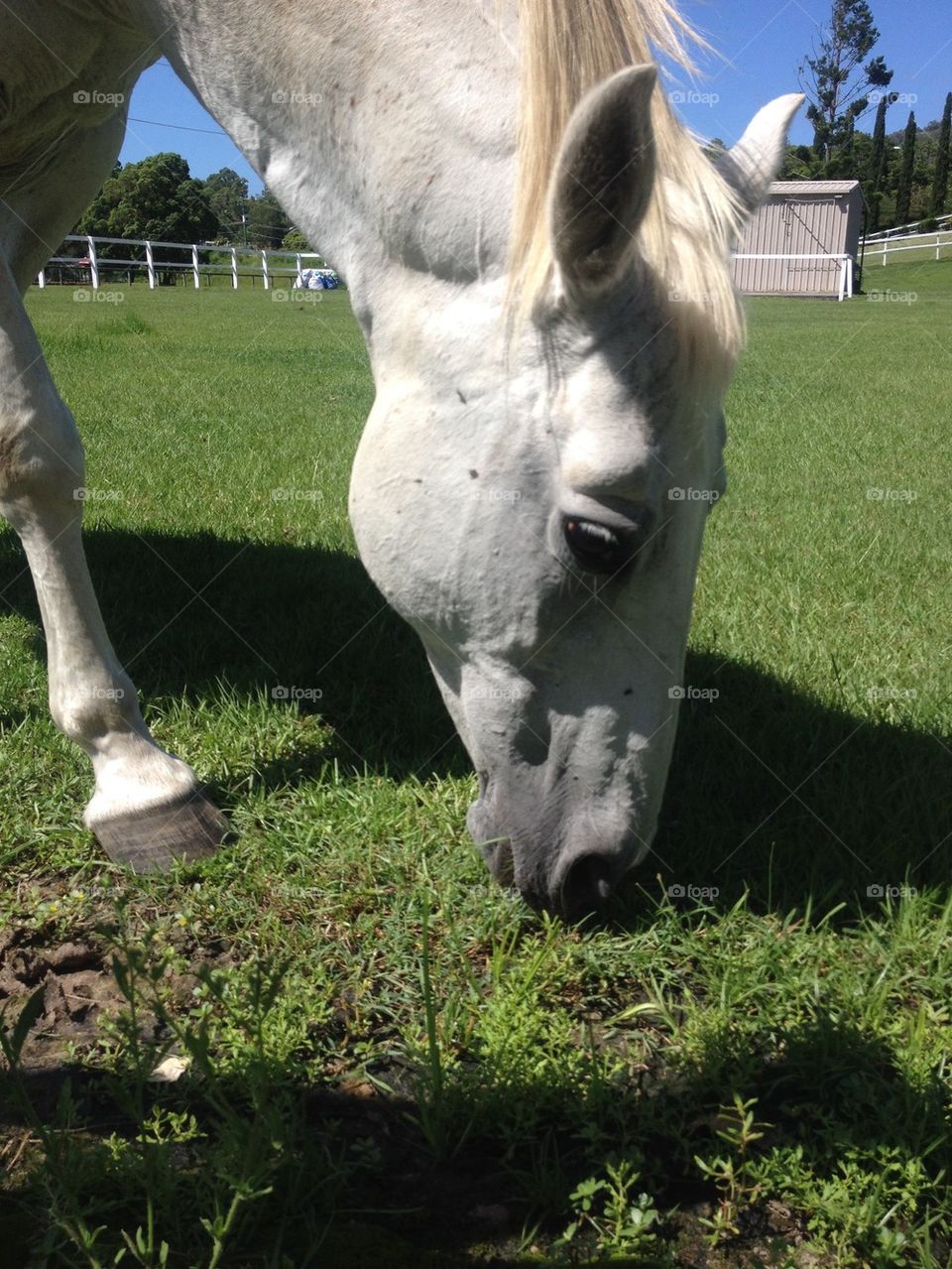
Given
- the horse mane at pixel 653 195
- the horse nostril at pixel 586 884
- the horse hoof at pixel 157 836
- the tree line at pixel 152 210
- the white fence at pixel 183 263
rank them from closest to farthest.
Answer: the horse mane at pixel 653 195, the horse nostril at pixel 586 884, the horse hoof at pixel 157 836, the white fence at pixel 183 263, the tree line at pixel 152 210

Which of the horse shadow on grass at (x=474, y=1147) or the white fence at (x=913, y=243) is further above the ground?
the white fence at (x=913, y=243)

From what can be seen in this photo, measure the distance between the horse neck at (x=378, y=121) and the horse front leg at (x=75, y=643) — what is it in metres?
0.92

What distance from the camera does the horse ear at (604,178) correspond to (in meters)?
1.58

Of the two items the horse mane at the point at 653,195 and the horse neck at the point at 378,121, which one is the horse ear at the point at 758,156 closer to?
the horse mane at the point at 653,195

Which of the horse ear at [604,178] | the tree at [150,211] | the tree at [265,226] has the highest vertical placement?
the tree at [150,211]

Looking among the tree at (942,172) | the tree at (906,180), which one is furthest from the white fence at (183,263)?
the tree at (942,172)

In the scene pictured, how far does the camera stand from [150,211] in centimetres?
3189

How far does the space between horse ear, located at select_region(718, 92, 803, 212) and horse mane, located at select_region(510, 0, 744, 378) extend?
0.22 meters

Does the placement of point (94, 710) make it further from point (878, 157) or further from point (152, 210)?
point (152, 210)

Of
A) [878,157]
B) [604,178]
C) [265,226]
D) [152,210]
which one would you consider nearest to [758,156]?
[604,178]

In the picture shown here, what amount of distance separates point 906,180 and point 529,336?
33392mm

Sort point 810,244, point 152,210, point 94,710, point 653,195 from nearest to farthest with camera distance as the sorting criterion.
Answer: point 653,195, point 94,710, point 152,210, point 810,244

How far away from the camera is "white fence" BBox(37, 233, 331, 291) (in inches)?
1104

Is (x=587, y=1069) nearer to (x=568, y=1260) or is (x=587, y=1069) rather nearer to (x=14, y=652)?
(x=568, y=1260)
